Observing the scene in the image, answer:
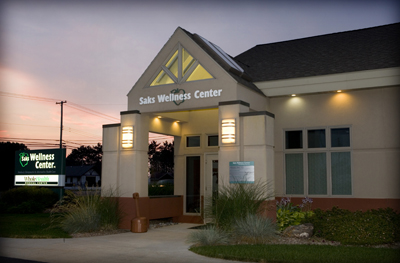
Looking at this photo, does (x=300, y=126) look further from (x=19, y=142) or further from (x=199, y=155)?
(x=19, y=142)

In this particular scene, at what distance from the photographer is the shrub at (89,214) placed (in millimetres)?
12391

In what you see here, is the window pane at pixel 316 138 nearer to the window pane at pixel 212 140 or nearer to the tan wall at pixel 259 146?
the tan wall at pixel 259 146

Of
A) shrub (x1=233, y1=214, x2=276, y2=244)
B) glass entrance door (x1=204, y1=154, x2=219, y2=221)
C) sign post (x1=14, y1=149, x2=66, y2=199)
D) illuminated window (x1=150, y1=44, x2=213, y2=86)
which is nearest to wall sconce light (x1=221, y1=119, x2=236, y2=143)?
illuminated window (x1=150, y1=44, x2=213, y2=86)

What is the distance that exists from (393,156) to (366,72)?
2839mm

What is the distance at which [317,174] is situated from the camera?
14.1 m

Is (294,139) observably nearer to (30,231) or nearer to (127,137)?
(127,137)

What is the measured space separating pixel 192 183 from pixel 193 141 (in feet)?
5.61

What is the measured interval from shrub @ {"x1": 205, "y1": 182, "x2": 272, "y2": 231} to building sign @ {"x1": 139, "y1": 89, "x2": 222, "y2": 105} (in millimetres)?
3100

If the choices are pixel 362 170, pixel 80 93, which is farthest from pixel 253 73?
pixel 80 93

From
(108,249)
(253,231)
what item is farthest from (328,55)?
(108,249)

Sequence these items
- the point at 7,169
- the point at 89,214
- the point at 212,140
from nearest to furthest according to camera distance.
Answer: the point at 89,214, the point at 212,140, the point at 7,169

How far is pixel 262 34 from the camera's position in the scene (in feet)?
64.6

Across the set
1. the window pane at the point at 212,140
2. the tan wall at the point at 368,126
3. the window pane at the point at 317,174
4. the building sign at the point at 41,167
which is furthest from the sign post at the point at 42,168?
the window pane at the point at 317,174

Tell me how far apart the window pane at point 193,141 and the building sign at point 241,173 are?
461 cm
